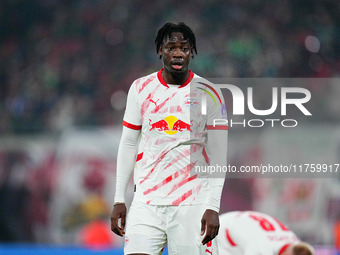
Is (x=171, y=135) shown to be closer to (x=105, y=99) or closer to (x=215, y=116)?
(x=215, y=116)

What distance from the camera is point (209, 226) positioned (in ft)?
11.1

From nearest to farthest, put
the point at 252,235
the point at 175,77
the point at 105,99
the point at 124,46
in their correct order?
1. the point at 175,77
2. the point at 252,235
3. the point at 105,99
4. the point at 124,46

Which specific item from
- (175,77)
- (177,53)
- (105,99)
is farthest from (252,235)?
(105,99)

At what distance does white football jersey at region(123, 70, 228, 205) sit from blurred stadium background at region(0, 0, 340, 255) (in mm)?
4338

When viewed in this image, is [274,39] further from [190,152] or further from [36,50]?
[190,152]

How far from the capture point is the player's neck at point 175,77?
363 centimetres

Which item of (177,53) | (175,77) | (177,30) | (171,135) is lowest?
(171,135)

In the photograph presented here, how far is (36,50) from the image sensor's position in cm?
1073

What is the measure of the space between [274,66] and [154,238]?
689 centimetres

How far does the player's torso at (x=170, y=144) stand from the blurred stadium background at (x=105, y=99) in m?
4.36

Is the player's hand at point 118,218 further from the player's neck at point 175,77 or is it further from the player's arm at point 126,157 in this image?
the player's neck at point 175,77

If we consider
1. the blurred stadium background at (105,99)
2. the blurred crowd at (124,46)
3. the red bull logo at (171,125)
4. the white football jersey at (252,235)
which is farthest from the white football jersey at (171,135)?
the blurred crowd at (124,46)

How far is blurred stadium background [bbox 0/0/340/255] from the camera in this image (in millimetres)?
8523

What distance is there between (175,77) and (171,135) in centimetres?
32
